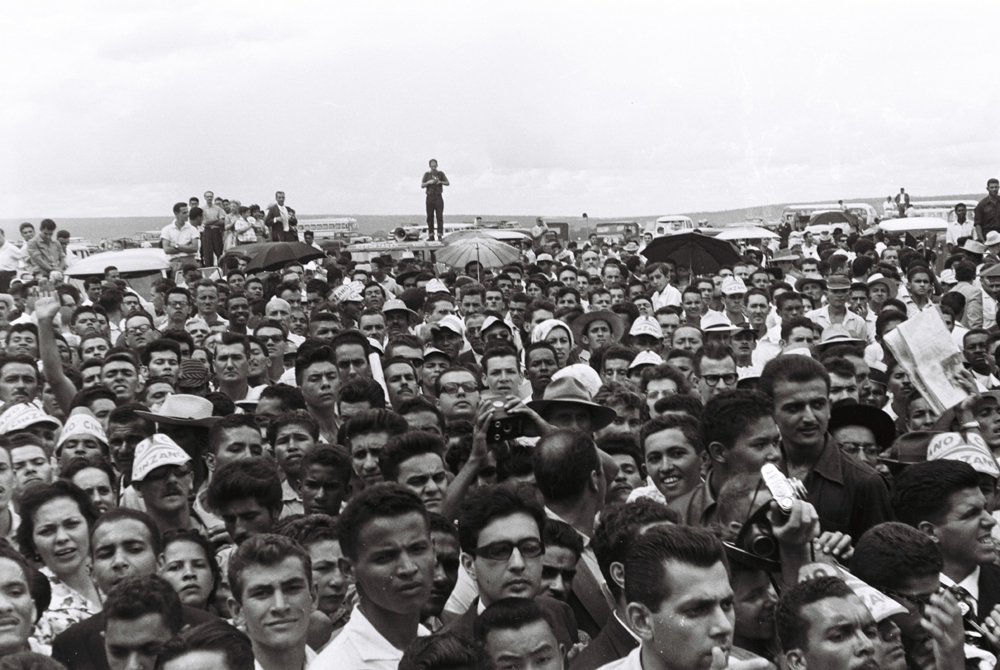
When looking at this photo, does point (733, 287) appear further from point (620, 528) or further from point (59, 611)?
point (59, 611)

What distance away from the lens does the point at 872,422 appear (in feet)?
18.7

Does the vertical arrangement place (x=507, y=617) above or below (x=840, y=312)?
below

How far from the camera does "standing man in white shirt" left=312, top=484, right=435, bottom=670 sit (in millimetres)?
3924

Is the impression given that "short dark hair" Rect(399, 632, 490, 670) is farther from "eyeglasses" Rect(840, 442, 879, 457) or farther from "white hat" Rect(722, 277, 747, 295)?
"white hat" Rect(722, 277, 747, 295)

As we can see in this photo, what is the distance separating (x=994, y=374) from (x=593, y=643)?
545 cm

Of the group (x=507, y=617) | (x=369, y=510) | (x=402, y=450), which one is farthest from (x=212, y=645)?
(x=402, y=450)

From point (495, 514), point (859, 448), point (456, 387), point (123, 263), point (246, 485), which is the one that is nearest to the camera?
point (495, 514)

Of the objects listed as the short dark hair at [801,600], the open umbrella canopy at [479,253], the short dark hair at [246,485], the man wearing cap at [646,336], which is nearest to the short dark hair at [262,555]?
the short dark hair at [246,485]

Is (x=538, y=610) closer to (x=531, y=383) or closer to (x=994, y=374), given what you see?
(x=531, y=383)

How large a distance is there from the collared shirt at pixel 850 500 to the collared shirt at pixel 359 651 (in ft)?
6.01

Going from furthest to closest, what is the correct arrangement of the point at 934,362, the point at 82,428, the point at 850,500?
the point at 82,428 < the point at 934,362 < the point at 850,500

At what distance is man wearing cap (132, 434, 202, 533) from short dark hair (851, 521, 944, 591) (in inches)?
126

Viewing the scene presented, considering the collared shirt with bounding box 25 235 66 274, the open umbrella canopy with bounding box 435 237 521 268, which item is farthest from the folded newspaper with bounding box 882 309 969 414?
the collared shirt with bounding box 25 235 66 274

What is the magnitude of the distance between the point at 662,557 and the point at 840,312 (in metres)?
7.42
